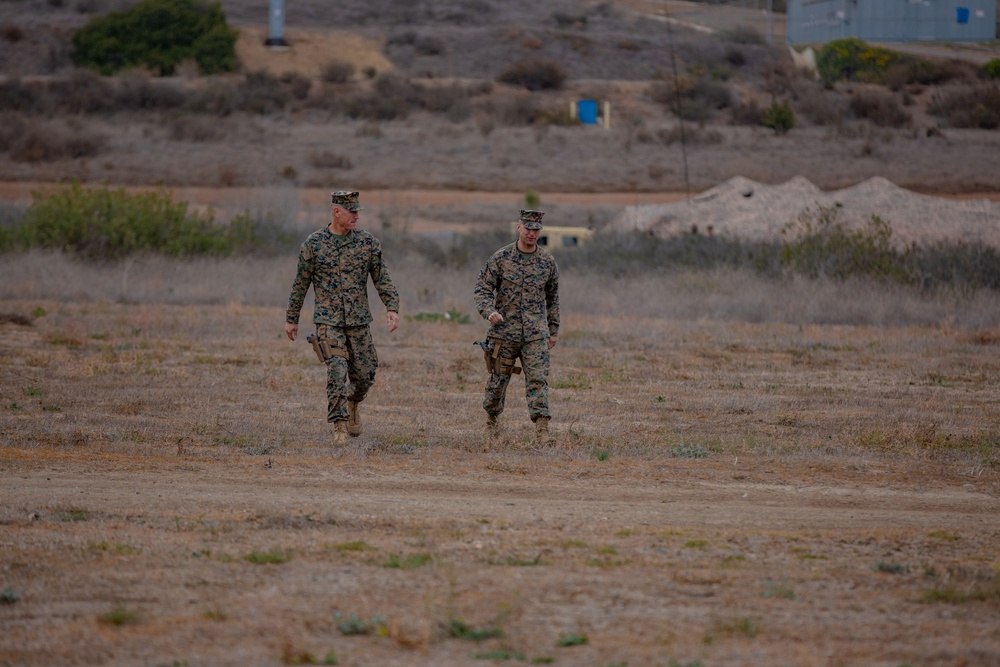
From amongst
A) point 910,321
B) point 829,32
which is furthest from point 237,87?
point 910,321

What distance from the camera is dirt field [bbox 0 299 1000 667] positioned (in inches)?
215

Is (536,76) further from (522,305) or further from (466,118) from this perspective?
(522,305)

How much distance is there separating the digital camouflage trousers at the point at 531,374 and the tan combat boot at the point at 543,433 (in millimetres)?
58

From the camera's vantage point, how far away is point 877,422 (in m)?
11.6

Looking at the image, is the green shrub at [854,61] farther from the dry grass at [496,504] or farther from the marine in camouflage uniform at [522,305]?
the marine in camouflage uniform at [522,305]

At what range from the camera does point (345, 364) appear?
9969mm

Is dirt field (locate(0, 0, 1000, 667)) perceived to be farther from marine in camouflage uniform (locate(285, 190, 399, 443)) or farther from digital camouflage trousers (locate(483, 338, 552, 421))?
marine in camouflage uniform (locate(285, 190, 399, 443))

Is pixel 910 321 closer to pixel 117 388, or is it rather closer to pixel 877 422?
pixel 877 422

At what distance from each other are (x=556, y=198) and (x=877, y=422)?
25580 mm

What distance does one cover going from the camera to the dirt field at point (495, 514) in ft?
17.9

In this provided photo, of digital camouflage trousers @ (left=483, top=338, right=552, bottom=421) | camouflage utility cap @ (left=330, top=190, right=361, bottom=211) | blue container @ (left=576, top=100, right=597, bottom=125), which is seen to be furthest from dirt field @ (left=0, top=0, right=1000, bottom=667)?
blue container @ (left=576, top=100, right=597, bottom=125)

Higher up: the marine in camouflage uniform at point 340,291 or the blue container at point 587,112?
the blue container at point 587,112

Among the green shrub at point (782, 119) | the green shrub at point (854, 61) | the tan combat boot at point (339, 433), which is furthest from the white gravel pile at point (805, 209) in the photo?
the green shrub at point (854, 61)

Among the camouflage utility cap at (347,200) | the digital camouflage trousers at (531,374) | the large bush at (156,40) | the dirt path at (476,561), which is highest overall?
the large bush at (156,40)
